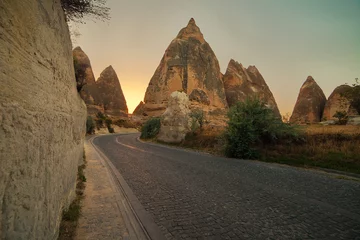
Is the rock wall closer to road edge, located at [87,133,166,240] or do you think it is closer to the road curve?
road edge, located at [87,133,166,240]

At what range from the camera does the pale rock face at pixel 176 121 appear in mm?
21969

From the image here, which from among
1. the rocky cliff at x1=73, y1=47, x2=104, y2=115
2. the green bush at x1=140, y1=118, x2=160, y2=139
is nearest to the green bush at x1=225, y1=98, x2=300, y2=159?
the green bush at x1=140, y1=118, x2=160, y2=139

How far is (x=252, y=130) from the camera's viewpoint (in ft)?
40.2

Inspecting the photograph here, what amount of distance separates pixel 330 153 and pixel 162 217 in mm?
9529

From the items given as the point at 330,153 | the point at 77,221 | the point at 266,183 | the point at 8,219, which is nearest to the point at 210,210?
the point at 77,221

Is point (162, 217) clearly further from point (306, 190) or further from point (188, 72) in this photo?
point (188, 72)

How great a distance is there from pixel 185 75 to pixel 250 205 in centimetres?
5381

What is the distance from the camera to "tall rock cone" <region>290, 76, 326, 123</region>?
55469 mm

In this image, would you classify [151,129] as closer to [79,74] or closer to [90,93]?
[79,74]

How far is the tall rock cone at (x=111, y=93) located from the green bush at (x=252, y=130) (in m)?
78.2

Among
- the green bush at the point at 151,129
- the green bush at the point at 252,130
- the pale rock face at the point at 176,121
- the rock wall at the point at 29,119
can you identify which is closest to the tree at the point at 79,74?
the rock wall at the point at 29,119

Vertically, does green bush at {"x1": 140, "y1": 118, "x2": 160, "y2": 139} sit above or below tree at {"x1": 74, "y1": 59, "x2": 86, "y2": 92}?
below

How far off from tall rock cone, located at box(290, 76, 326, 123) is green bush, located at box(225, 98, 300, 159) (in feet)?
161

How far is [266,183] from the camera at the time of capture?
6156 mm
